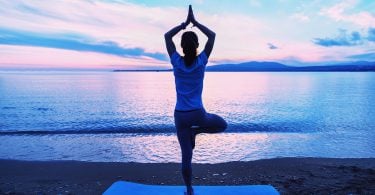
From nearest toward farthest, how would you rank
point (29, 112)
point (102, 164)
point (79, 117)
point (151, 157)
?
point (102, 164) < point (151, 157) < point (79, 117) < point (29, 112)

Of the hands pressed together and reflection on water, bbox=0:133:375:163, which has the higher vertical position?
the hands pressed together

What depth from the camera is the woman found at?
4469 millimetres

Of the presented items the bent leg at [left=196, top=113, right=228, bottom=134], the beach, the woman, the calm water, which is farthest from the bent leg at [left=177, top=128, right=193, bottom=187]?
the calm water

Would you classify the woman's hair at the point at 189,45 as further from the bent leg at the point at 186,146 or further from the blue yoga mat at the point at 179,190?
the blue yoga mat at the point at 179,190

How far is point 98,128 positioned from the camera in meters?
20.5

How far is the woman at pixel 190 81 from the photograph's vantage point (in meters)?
4.47

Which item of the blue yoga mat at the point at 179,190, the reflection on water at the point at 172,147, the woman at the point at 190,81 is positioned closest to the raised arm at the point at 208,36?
the woman at the point at 190,81

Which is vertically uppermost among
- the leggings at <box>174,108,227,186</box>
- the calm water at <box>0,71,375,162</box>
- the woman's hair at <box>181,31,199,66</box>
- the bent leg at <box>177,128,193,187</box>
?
the woman's hair at <box>181,31,199,66</box>

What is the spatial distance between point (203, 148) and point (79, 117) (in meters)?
14.1

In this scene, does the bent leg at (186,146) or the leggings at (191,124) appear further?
the bent leg at (186,146)

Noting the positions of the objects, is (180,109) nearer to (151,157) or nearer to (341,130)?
(151,157)

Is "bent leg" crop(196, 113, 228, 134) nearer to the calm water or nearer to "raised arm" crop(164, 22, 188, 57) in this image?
"raised arm" crop(164, 22, 188, 57)

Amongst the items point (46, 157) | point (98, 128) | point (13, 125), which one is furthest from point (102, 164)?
point (13, 125)

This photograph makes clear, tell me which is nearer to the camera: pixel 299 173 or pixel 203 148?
pixel 299 173
